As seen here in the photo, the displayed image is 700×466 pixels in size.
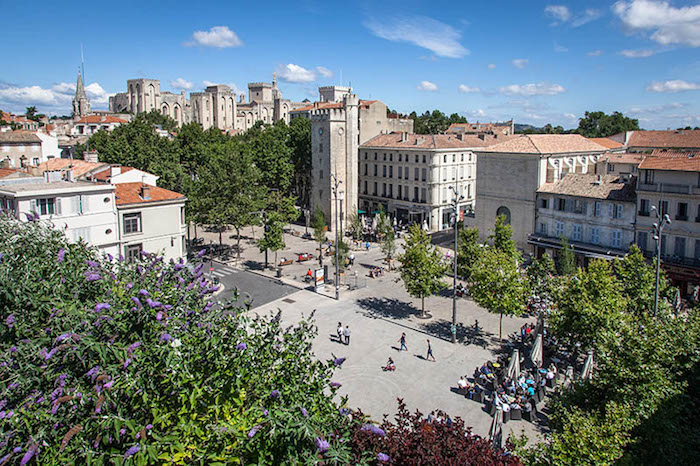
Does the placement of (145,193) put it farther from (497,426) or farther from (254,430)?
(254,430)

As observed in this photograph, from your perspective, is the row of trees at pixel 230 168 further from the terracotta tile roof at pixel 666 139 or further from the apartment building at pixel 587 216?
the terracotta tile roof at pixel 666 139

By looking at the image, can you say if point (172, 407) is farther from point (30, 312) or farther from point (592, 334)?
point (592, 334)

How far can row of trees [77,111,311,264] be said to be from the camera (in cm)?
4319

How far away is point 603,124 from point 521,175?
86.8 metres

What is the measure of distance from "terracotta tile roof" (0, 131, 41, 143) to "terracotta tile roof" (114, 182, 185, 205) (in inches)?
1144

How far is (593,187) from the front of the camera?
128 feet

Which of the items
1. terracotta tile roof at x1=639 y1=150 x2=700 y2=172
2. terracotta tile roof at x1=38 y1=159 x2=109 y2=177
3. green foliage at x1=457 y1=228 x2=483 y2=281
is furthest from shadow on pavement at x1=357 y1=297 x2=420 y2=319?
terracotta tile roof at x1=38 y1=159 x2=109 y2=177

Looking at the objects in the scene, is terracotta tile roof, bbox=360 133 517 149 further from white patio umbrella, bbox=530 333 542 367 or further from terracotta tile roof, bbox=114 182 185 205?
white patio umbrella, bbox=530 333 542 367

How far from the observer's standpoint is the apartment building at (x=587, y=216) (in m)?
36.8

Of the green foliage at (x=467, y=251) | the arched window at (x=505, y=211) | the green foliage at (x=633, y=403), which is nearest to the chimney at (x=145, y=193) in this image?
the green foliage at (x=467, y=251)

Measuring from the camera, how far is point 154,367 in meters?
9.16

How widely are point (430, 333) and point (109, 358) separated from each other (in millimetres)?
21155

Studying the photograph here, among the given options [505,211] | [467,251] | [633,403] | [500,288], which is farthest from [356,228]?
[633,403]

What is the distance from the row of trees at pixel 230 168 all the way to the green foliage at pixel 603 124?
7891cm
